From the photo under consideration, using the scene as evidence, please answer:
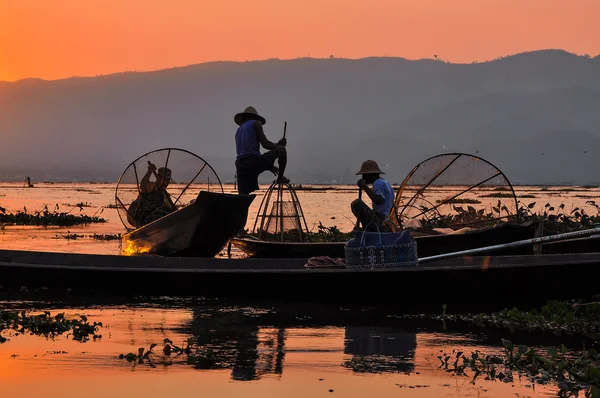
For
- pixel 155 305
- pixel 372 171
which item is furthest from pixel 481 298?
pixel 155 305

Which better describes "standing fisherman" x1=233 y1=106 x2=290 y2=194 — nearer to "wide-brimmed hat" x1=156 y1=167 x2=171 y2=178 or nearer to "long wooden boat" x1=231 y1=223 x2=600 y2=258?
"long wooden boat" x1=231 y1=223 x2=600 y2=258

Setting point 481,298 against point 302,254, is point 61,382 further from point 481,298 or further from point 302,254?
point 302,254

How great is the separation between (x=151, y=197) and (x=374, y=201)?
5510mm

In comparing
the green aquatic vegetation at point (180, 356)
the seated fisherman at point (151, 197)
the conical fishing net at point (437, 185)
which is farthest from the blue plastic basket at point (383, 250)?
the conical fishing net at point (437, 185)

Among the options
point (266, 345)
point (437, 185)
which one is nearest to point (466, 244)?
point (437, 185)

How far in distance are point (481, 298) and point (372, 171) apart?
8.55 ft

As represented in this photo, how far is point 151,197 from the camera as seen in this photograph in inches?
646

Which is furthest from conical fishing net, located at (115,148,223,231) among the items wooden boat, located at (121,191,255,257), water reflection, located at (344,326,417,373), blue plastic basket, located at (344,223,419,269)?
water reflection, located at (344,326,417,373)

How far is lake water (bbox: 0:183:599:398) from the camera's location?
6.84 meters

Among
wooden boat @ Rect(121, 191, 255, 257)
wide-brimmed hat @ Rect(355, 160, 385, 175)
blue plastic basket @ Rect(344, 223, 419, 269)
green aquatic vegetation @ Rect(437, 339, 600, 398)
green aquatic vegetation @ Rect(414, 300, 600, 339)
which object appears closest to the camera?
green aquatic vegetation @ Rect(437, 339, 600, 398)

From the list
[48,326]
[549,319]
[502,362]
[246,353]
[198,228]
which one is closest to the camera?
[502,362]

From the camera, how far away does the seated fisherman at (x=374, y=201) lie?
12.0 meters

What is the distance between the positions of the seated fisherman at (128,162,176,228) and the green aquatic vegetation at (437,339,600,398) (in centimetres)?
903

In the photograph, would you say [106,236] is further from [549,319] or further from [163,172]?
[549,319]
